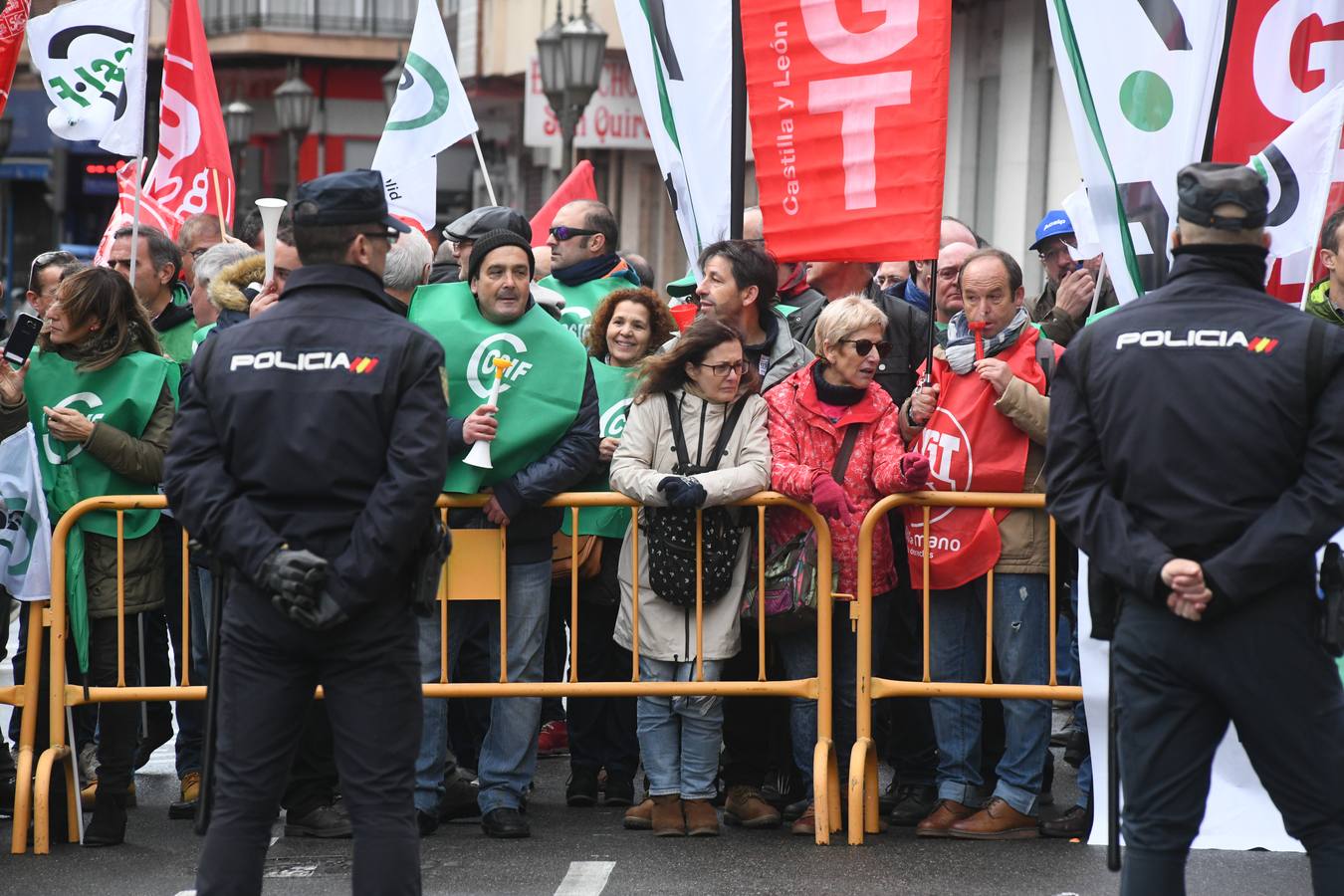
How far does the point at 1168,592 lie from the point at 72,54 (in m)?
6.24

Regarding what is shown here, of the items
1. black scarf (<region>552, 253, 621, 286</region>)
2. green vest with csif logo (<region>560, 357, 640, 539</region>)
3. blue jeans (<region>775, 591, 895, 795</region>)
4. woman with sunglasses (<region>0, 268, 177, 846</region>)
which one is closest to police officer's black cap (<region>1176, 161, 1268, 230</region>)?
blue jeans (<region>775, 591, 895, 795</region>)

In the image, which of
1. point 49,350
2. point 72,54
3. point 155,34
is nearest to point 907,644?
point 49,350

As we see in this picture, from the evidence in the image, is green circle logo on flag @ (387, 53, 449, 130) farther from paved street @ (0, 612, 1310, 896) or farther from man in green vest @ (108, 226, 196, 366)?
paved street @ (0, 612, 1310, 896)

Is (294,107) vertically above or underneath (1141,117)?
above

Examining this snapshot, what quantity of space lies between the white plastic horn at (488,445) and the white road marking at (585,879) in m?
1.39

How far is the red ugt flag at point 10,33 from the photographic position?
7.78 metres

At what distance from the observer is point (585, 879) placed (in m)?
6.48

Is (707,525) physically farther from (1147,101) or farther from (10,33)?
(10,33)

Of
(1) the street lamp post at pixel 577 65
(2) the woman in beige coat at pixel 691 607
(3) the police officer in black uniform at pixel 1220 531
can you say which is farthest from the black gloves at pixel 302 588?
(1) the street lamp post at pixel 577 65

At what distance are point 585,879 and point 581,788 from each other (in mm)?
1181

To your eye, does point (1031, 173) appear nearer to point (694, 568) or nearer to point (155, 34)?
point (694, 568)

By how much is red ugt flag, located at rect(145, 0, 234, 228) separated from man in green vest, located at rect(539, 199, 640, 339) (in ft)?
8.85

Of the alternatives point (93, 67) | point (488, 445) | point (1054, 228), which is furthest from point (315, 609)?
point (1054, 228)

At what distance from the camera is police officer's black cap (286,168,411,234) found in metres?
5.14
